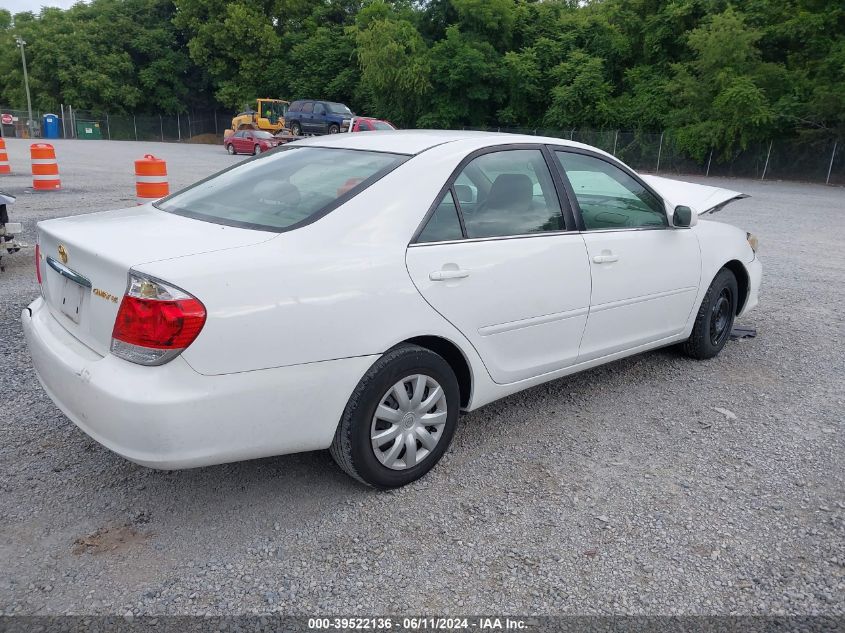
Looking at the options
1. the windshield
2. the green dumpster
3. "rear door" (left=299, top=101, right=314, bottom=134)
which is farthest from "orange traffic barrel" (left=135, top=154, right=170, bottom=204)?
the green dumpster

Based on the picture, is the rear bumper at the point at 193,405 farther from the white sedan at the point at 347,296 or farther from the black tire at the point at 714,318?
the black tire at the point at 714,318

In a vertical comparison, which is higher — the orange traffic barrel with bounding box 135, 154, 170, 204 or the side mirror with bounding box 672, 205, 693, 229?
the side mirror with bounding box 672, 205, 693, 229

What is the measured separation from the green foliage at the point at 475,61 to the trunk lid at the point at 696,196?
23.9 m

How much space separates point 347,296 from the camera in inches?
112

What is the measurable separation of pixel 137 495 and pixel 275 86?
5046 cm

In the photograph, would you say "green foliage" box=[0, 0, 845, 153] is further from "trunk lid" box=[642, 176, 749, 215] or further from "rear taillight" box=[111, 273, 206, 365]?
"rear taillight" box=[111, 273, 206, 365]

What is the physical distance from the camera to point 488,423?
4.04 m

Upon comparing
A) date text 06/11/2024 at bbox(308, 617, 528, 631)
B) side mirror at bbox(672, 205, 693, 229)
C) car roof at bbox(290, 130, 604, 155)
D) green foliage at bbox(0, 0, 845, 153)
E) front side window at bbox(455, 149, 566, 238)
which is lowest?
date text 06/11/2024 at bbox(308, 617, 528, 631)

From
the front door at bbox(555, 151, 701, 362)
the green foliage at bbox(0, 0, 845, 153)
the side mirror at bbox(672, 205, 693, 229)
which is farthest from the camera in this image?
the green foliage at bbox(0, 0, 845, 153)

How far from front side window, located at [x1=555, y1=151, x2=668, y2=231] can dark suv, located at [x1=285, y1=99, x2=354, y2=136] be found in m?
29.5

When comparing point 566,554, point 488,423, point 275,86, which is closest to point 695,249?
point 488,423

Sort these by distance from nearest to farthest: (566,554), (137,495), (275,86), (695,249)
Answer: (566,554) → (137,495) → (695,249) → (275,86)

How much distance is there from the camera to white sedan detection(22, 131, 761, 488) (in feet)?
8.46

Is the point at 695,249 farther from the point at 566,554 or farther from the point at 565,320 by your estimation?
the point at 566,554
